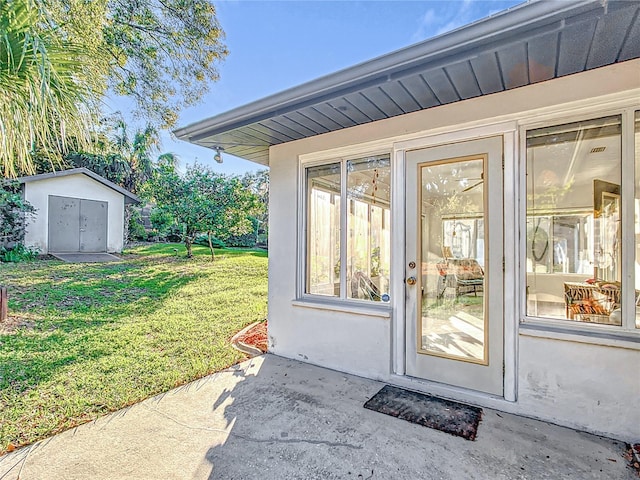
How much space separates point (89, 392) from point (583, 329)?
13.7 feet

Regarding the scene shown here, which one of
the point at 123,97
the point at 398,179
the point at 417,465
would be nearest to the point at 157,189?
the point at 123,97

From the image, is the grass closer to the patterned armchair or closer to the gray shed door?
the patterned armchair

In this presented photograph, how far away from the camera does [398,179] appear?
10.6ft

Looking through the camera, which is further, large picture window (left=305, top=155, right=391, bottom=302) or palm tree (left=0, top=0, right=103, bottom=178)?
large picture window (left=305, top=155, right=391, bottom=302)

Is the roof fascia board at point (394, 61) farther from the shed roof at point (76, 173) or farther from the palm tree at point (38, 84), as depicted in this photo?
the shed roof at point (76, 173)

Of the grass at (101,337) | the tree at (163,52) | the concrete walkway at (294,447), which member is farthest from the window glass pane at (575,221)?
the tree at (163,52)

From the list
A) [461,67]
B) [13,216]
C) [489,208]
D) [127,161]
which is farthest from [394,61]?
[127,161]

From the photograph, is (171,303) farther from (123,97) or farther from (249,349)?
(123,97)

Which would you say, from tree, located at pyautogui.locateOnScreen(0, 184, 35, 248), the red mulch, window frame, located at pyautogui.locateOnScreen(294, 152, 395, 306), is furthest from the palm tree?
tree, located at pyautogui.locateOnScreen(0, 184, 35, 248)

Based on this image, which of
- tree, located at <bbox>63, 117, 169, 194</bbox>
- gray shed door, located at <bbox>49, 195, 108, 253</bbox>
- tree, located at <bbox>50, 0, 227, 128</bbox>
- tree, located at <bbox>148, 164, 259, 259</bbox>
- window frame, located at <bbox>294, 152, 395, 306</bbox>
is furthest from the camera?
tree, located at <bbox>63, 117, 169, 194</bbox>

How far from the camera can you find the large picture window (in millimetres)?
3447

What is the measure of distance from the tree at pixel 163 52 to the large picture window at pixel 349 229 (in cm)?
374

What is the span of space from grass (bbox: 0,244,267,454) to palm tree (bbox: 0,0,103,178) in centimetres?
197

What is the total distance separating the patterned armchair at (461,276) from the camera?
2.88 meters
